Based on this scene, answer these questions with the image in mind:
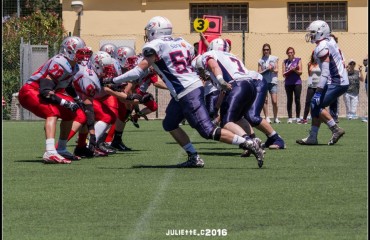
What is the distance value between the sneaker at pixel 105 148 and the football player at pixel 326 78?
3.23 m

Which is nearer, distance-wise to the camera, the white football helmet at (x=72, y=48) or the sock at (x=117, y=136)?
the white football helmet at (x=72, y=48)

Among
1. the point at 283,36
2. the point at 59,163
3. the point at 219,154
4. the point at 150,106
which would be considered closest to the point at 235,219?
the point at 59,163

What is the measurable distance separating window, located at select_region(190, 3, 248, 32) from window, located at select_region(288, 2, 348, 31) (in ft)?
4.72

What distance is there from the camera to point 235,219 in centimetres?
852

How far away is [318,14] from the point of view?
35.0m

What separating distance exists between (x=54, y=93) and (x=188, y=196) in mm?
4339

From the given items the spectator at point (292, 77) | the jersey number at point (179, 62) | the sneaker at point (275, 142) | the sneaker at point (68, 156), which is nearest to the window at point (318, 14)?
the spectator at point (292, 77)

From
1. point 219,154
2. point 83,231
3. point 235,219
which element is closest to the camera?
point 83,231

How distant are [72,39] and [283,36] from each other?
20.3 meters

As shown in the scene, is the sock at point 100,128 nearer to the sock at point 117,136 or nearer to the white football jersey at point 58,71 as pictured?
the sock at point 117,136

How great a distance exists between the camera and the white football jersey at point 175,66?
12867 millimetres

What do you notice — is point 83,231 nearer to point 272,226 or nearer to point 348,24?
point 272,226

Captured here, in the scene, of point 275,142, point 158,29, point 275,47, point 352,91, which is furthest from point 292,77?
point 158,29

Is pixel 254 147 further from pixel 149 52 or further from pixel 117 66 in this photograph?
pixel 117 66
